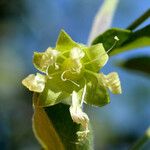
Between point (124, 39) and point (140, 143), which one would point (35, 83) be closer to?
point (124, 39)

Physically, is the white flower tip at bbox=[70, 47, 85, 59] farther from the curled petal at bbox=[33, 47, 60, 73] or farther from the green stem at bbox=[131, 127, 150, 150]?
the green stem at bbox=[131, 127, 150, 150]

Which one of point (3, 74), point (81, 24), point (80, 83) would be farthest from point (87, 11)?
point (80, 83)

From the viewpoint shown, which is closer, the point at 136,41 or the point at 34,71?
the point at 136,41

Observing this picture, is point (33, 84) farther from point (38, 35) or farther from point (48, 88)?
point (38, 35)

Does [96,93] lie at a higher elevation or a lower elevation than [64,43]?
lower

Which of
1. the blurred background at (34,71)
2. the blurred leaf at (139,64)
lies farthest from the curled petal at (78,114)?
the blurred background at (34,71)

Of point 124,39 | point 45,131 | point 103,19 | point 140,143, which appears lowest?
point 140,143

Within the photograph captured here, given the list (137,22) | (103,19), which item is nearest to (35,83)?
(137,22)
